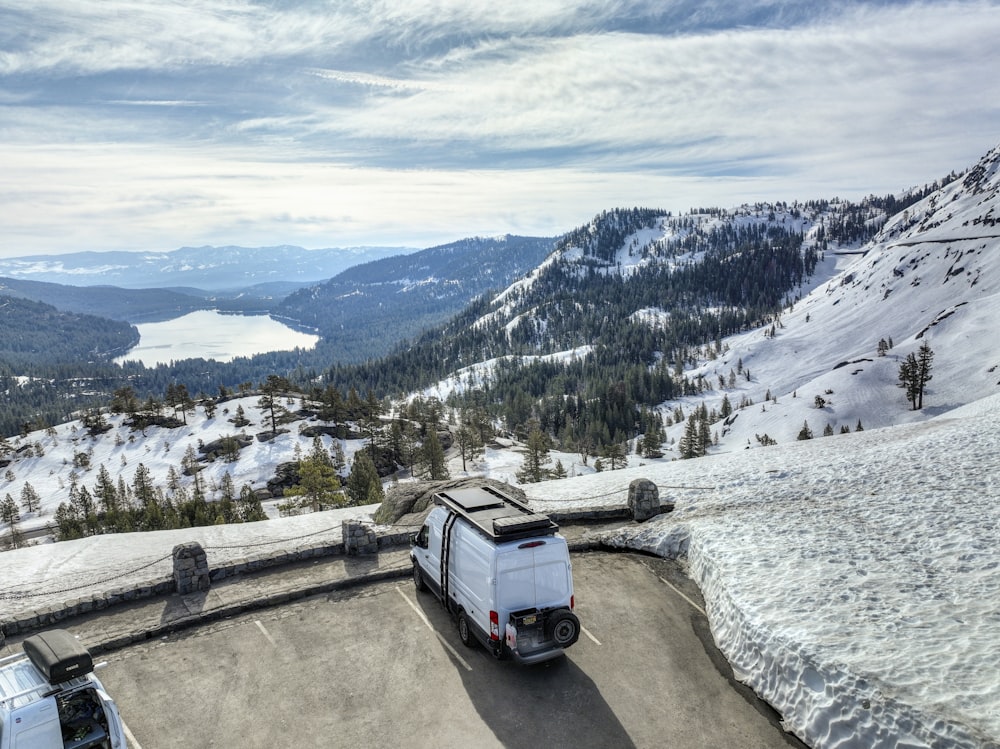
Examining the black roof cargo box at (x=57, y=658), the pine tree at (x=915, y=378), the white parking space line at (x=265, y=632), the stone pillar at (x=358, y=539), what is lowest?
the pine tree at (x=915, y=378)

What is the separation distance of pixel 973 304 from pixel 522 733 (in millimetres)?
219389

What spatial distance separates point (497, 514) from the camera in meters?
16.4

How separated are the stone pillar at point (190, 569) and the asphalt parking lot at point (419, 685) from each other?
2640mm

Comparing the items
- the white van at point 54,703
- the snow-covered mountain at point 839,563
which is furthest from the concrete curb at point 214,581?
the white van at point 54,703

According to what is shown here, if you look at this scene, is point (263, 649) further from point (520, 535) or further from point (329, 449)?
point (329, 449)

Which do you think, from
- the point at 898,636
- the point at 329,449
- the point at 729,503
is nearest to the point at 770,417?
the point at 329,449

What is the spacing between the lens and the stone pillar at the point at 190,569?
20.1 metres

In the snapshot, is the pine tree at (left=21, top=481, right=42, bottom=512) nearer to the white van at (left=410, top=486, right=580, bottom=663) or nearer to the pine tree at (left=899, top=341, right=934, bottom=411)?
the white van at (left=410, top=486, right=580, bottom=663)

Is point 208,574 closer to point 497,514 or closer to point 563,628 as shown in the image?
point 497,514

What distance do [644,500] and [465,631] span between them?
Answer: 38.6 feet

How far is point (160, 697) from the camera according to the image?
1517cm

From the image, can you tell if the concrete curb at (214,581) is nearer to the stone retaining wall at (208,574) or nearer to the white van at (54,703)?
the stone retaining wall at (208,574)

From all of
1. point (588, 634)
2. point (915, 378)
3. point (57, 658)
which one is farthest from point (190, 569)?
point (915, 378)

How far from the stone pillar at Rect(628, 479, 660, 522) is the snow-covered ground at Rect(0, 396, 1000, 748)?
4.15ft
